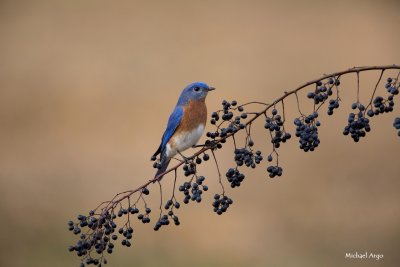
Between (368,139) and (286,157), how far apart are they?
137 centimetres

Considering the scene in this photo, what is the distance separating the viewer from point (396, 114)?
945 cm

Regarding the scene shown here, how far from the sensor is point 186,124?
4.84m

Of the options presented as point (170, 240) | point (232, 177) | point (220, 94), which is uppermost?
point (220, 94)

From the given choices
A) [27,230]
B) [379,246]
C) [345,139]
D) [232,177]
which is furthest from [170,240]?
[232,177]

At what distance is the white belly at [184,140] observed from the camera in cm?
483

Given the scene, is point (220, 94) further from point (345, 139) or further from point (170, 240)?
point (170, 240)

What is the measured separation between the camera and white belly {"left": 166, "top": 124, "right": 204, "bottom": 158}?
15.8ft

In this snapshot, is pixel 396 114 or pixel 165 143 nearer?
pixel 165 143

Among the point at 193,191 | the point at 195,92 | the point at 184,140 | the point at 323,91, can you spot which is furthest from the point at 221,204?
the point at 195,92

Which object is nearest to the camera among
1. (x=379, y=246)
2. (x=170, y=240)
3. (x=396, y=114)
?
(x=379, y=246)

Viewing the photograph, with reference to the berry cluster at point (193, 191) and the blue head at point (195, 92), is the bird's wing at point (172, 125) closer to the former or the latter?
the blue head at point (195, 92)

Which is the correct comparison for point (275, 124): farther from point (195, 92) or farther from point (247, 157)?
point (195, 92)

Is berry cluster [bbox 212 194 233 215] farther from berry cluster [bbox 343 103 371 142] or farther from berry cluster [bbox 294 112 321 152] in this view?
berry cluster [bbox 343 103 371 142]

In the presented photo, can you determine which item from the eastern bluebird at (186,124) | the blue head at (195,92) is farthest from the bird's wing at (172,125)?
the blue head at (195,92)
